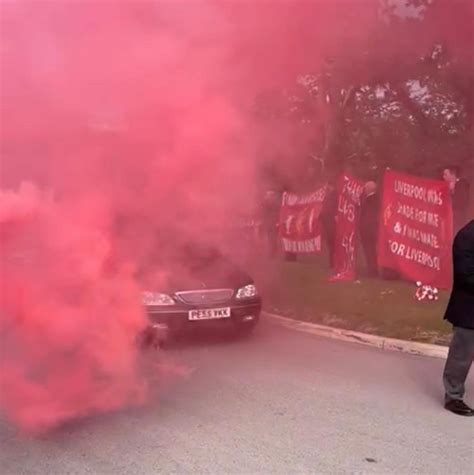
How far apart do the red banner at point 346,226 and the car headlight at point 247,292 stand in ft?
11.6

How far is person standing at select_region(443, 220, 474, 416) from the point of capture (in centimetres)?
454

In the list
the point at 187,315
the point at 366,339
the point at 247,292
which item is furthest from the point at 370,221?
the point at 187,315

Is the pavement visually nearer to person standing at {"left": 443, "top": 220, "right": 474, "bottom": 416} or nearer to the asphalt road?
the asphalt road

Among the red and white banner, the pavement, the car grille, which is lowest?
the pavement

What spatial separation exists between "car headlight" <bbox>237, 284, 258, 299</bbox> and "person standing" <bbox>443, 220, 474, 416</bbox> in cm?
250

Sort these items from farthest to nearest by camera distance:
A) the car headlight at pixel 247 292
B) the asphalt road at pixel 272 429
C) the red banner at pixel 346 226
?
the red banner at pixel 346 226, the car headlight at pixel 247 292, the asphalt road at pixel 272 429

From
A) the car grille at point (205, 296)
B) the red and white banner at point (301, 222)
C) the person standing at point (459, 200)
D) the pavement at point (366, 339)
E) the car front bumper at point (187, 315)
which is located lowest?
the pavement at point (366, 339)

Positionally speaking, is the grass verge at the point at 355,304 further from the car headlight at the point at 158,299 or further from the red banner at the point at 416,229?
the car headlight at the point at 158,299

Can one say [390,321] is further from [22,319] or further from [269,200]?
[22,319]

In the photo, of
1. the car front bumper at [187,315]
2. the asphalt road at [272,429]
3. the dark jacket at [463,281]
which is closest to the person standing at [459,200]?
the car front bumper at [187,315]

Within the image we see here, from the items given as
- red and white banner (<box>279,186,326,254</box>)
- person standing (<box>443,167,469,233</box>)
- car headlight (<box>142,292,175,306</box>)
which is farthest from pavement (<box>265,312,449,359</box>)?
red and white banner (<box>279,186,326,254</box>)

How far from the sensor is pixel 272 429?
4230 mm

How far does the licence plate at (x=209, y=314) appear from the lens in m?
A: 6.39

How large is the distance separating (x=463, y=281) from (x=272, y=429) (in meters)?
1.61
